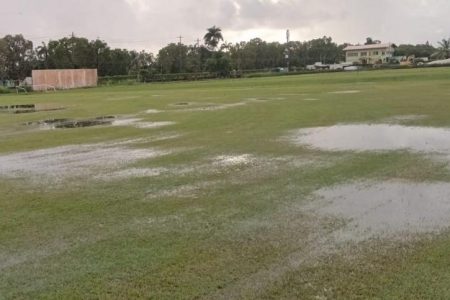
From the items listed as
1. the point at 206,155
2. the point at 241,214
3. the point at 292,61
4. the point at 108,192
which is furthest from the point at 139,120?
the point at 292,61

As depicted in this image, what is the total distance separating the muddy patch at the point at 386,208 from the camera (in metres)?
6.39

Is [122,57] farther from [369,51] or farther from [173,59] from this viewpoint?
[369,51]

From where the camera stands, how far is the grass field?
4949 mm

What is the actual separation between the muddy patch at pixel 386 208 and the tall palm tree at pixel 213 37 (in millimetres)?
115382

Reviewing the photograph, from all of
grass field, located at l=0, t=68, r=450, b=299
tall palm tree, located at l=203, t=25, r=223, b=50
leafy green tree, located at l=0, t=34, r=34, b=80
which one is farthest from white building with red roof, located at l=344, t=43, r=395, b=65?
grass field, located at l=0, t=68, r=450, b=299

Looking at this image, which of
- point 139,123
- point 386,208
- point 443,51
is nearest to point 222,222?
point 386,208

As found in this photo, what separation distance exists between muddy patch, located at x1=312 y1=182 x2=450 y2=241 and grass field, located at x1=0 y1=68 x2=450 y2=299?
0.10 feet

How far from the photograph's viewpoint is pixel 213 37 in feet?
398

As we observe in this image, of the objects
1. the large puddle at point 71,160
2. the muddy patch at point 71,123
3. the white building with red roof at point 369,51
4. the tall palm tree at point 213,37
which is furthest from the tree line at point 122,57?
the large puddle at point 71,160

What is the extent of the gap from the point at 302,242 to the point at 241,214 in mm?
1347

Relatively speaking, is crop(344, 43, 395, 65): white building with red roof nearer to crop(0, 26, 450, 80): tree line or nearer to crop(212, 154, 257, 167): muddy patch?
crop(0, 26, 450, 80): tree line

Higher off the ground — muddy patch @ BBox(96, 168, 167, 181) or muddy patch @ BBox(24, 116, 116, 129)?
muddy patch @ BBox(24, 116, 116, 129)

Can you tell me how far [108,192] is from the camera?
8.80 m

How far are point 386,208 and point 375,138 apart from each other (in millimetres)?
6431
